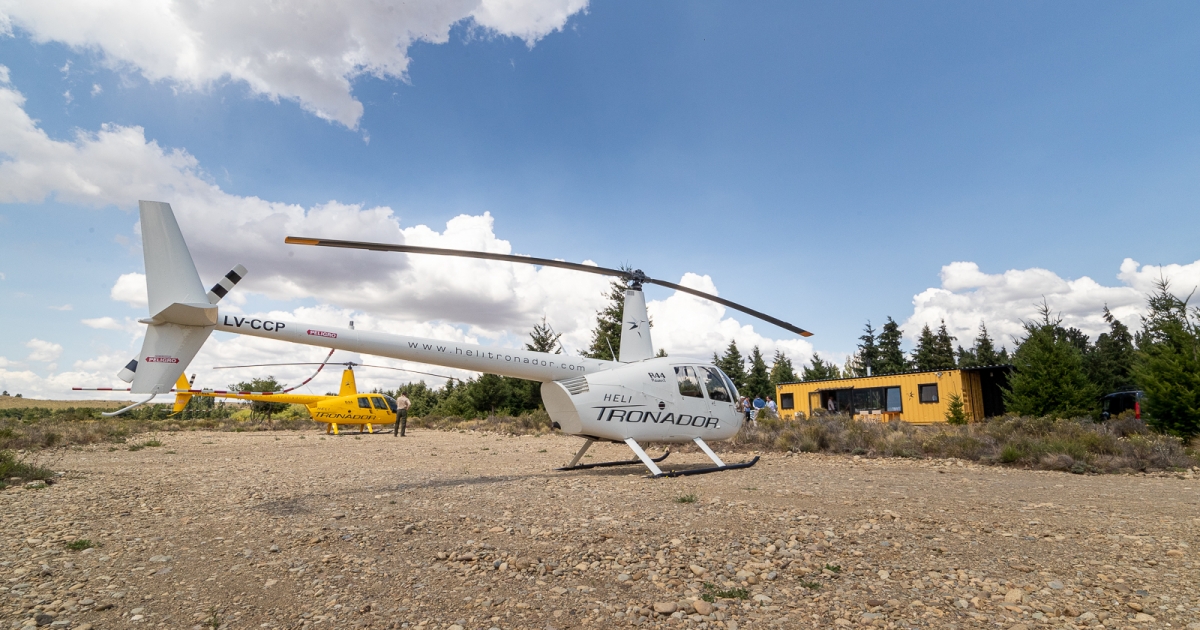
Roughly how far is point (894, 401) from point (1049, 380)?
6.98 m

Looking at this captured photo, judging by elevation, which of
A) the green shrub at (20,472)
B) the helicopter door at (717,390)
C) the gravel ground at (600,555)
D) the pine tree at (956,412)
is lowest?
the gravel ground at (600,555)

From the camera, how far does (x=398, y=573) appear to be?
13.9 ft

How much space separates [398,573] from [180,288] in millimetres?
4942

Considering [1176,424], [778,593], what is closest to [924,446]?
[1176,424]

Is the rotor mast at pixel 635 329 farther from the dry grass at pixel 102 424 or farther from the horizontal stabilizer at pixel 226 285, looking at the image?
the dry grass at pixel 102 424

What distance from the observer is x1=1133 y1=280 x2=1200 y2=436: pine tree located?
13.6m

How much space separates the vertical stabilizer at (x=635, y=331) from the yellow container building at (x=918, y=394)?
14.0 meters

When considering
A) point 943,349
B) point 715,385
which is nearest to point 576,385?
point 715,385

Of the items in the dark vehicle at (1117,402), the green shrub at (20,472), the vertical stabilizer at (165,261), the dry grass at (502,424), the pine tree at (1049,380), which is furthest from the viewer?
the dry grass at (502,424)

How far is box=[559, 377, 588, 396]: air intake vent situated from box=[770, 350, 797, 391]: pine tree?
159 feet

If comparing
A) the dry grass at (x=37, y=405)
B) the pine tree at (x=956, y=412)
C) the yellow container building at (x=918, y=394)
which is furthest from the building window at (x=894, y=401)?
the dry grass at (x=37, y=405)

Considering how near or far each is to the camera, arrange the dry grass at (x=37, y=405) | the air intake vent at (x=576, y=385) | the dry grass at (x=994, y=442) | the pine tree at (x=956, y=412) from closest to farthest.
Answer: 1. the air intake vent at (x=576, y=385)
2. the dry grass at (x=994, y=442)
3. the pine tree at (x=956, y=412)
4. the dry grass at (x=37, y=405)

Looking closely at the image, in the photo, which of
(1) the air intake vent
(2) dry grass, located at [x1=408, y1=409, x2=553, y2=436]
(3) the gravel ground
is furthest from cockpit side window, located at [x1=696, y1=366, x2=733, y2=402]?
(2) dry grass, located at [x1=408, y1=409, x2=553, y2=436]

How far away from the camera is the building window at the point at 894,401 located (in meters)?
26.0
